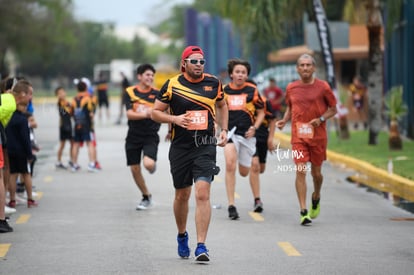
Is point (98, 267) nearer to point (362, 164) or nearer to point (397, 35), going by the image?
point (362, 164)

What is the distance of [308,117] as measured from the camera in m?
12.9

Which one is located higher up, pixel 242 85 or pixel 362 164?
pixel 242 85

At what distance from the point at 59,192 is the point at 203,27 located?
2126 inches

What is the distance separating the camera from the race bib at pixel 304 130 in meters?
12.9

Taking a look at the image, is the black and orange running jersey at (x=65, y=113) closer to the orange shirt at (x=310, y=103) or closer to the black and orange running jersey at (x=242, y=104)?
the black and orange running jersey at (x=242, y=104)

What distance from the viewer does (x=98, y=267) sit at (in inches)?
390

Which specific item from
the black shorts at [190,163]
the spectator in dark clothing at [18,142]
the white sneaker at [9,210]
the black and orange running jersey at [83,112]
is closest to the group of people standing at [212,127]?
the black shorts at [190,163]

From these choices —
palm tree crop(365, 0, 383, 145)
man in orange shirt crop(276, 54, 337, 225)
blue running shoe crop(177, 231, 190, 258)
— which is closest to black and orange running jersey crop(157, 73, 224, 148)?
blue running shoe crop(177, 231, 190, 258)

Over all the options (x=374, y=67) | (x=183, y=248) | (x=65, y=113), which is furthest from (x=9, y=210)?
(x=374, y=67)

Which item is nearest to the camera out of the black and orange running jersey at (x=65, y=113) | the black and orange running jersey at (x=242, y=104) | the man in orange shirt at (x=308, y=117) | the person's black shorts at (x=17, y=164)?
the man in orange shirt at (x=308, y=117)

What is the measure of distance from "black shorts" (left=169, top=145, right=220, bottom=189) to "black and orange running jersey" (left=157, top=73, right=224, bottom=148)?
0.22 ft

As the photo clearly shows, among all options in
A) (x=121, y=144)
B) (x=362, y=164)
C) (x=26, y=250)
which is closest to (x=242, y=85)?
(x=26, y=250)

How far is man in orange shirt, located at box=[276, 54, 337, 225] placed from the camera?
1290 cm

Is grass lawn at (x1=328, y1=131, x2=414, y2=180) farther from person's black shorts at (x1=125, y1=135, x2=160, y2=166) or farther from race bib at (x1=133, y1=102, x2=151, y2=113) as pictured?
race bib at (x1=133, y1=102, x2=151, y2=113)
